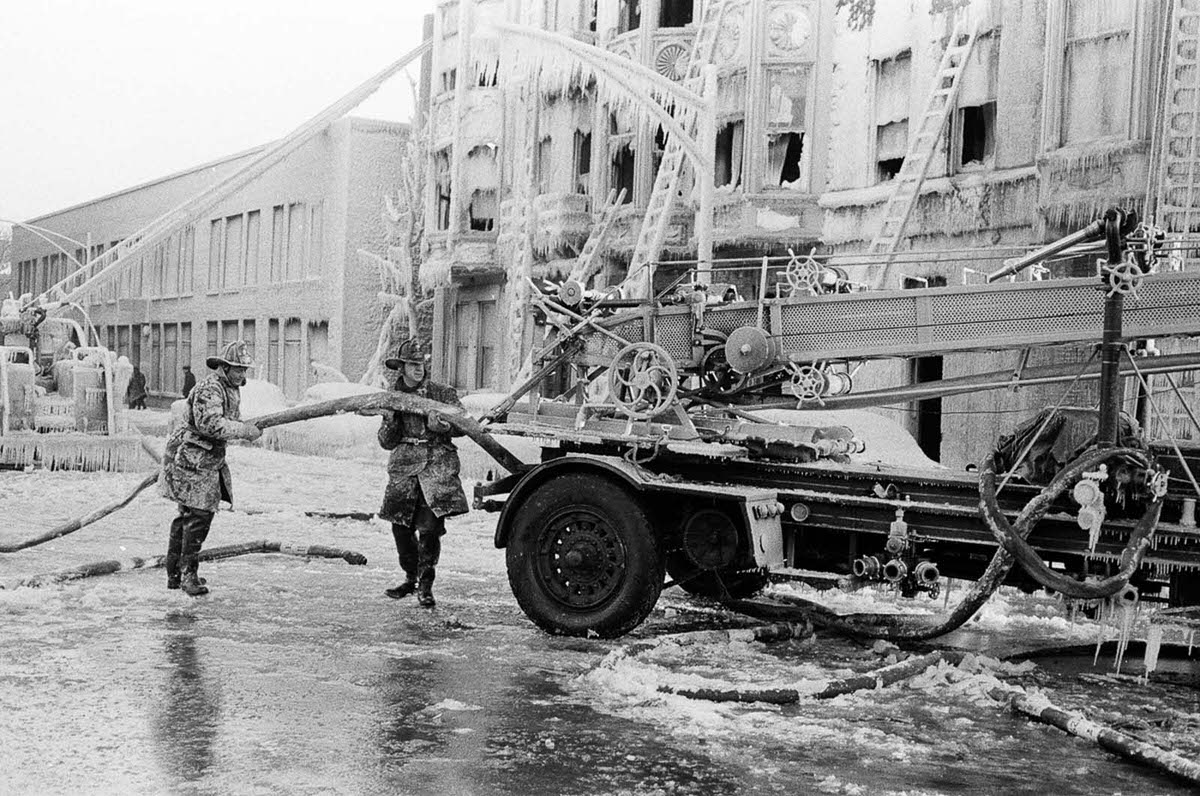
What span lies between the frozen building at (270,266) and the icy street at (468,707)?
2740 cm

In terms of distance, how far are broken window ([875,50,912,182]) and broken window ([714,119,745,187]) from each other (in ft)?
9.03

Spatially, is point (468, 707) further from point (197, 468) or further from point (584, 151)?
point (584, 151)

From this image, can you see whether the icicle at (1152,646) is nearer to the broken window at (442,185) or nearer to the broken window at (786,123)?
the broken window at (786,123)

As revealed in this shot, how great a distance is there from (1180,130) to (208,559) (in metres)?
11.5

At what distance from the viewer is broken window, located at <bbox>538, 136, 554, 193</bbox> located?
97.1 ft

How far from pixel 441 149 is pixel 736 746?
29.1 meters

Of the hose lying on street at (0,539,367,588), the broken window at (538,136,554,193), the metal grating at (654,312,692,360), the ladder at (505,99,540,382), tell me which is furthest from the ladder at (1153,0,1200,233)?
the broken window at (538,136,554,193)

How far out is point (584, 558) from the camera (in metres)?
9.30

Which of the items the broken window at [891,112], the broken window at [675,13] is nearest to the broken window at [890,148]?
the broken window at [891,112]

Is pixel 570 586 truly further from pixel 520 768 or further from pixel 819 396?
pixel 520 768

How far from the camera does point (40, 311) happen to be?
83.9 ft

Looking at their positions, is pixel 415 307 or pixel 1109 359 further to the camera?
pixel 415 307

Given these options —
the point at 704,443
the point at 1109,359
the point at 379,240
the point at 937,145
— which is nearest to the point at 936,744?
the point at 1109,359

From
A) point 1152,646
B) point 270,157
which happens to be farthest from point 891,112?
point 270,157
